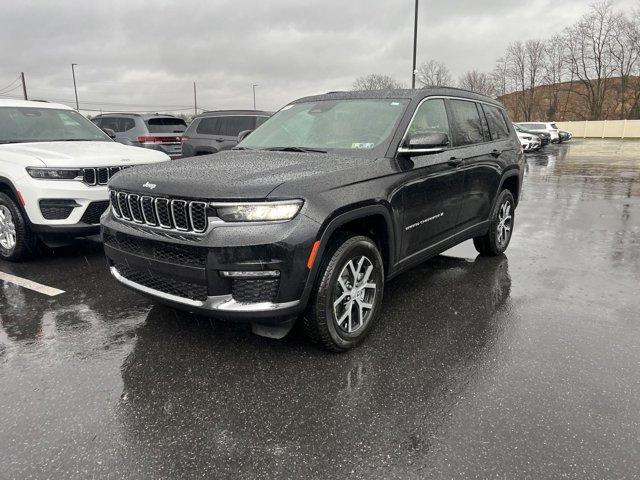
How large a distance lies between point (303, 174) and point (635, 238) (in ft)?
19.5

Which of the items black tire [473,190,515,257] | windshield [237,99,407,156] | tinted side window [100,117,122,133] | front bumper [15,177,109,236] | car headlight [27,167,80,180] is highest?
tinted side window [100,117,122,133]

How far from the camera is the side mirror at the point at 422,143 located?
3604mm

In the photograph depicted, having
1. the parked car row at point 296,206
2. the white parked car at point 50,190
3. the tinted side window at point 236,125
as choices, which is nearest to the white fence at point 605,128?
the tinted side window at point 236,125

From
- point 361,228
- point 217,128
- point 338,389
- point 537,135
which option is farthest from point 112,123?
point 537,135

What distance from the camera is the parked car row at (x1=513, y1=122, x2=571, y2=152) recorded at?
92.7 feet

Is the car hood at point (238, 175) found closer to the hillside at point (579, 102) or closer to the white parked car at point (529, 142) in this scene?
the white parked car at point (529, 142)

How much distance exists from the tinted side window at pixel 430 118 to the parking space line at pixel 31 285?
3.70 meters

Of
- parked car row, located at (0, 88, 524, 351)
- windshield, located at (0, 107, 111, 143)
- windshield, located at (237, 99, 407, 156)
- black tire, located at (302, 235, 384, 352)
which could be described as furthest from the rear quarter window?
black tire, located at (302, 235, 384, 352)

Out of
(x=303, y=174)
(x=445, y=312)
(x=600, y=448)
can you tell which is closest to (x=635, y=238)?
(x=445, y=312)

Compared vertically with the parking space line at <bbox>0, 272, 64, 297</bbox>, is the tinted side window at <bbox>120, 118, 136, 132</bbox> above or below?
above

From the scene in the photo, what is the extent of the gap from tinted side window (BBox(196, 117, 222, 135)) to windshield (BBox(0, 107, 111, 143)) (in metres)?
4.21

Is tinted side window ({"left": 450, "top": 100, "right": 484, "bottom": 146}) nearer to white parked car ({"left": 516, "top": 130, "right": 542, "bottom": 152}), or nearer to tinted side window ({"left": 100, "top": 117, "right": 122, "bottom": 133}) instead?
tinted side window ({"left": 100, "top": 117, "right": 122, "bottom": 133})

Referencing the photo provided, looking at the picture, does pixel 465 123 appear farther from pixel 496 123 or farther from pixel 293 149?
pixel 293 149

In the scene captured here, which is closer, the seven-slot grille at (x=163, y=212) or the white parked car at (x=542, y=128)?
the seven-slot grille at (x=163, y=212)
